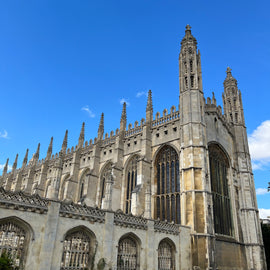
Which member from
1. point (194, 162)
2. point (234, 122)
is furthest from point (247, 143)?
point (194, 162)

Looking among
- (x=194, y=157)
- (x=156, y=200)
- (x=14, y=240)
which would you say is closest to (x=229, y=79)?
(x=194, y=157)

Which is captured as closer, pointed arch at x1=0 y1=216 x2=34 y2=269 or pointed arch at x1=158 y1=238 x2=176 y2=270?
pointed arch at x1=0 y1=216 x2=34 y2=269

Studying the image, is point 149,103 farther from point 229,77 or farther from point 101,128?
point 229,77

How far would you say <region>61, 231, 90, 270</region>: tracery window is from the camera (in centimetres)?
1246

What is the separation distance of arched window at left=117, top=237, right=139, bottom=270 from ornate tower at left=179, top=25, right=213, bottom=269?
20.6ft

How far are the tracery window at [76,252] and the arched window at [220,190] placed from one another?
48.3 feet

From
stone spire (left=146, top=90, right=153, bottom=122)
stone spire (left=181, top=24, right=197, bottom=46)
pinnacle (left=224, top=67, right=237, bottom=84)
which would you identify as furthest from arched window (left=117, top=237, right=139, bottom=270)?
pinnacle (left=224, top=67, right=237, bottom=84)

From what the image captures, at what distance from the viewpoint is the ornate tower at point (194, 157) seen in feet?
67.1

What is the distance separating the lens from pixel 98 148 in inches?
1350

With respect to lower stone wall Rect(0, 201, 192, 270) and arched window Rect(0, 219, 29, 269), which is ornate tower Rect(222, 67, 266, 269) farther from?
arched window Rect(0, 219, 29, 269)

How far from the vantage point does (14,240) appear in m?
11.1

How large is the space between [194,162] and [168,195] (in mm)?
4366

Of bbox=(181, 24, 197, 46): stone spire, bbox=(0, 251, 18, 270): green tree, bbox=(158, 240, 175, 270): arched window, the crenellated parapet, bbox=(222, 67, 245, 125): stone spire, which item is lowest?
bbox=(0, 251, 18, 270): green tree

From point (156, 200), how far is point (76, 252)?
14.2m
